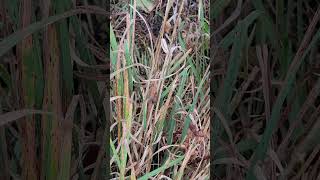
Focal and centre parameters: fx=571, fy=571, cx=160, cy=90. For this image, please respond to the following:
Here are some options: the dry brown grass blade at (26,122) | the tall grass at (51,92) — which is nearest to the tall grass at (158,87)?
the tall grass at (51,92)

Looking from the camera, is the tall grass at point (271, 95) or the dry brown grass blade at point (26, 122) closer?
the dry brown grass blade at point (26, 122)

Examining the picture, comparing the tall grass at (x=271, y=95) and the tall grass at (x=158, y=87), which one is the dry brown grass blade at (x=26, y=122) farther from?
the tall grass at (x=271, y=95)

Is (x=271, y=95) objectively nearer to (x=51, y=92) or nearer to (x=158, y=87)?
(x=158, y=87)

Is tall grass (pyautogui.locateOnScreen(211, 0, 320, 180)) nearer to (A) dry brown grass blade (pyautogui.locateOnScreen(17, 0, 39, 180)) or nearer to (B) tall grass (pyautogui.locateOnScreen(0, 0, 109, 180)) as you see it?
(B) tall grass (pyautogui.locateOnScreen(0, 0, 109, 180))

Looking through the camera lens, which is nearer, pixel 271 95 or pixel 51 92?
pixel 51 92

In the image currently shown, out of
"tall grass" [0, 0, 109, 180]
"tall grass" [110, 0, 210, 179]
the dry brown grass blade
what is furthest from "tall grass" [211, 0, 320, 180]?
the dry brown grass blade

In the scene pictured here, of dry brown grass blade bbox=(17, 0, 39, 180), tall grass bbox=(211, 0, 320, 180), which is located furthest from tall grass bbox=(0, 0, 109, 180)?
tall grass bbox=(211, 0, 320, 180)

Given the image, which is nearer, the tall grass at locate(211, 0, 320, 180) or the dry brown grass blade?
the dry brown grass blade

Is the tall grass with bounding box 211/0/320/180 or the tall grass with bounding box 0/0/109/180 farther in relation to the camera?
the tall grass with bounding box 211/0/320/180

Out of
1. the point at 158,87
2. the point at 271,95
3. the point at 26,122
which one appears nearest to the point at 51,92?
the point at 26,122

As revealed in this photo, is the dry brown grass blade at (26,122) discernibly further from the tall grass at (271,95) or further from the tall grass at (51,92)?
the tall grass at (271,95)

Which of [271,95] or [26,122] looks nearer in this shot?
[26,122]

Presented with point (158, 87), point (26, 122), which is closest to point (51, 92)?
point (26, 122)

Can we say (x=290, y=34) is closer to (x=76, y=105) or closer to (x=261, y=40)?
(x=261, y=40)
